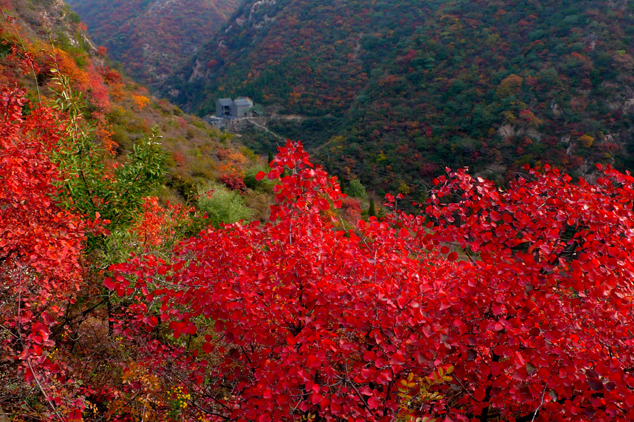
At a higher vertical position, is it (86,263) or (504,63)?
(86,263)

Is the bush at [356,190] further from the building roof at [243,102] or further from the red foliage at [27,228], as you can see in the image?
the building roof at [243,102]

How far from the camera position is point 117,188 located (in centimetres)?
681

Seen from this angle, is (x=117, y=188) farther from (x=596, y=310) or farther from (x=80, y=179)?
(x=596, y=310)

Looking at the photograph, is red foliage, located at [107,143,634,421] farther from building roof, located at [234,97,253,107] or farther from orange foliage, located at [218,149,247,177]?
building roof, located at [234,97,253,107]

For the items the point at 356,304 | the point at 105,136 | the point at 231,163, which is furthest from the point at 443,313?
the point at 231,163

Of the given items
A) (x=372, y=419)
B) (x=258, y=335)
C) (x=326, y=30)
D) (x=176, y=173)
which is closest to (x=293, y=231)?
(x=258, y=335)

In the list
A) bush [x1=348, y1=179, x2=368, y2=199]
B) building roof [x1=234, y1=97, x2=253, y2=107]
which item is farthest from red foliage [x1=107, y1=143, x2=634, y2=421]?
building roof [x1=234, y1=97, x2=253, y2=107]

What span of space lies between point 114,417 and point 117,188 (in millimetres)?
4180

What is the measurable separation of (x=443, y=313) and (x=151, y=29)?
130 m

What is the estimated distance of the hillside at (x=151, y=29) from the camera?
95.1 metres

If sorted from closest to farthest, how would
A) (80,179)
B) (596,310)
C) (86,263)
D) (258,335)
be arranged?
1. (596,310)
2. (258,335)
3. (80,179)
4. (86,263)

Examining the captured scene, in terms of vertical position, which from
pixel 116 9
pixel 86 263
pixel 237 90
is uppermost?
pixel 116 9

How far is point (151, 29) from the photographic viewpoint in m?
105

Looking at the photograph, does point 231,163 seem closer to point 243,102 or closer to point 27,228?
point 27,228
